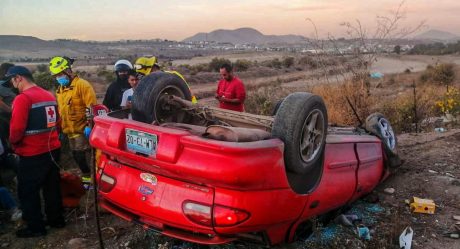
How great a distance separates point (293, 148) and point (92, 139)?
1.66 m

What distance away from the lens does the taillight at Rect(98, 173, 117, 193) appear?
3.43 meters

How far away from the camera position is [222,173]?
278 cm

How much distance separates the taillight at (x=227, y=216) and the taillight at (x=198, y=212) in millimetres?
51

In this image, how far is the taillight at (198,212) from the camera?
2879 mm

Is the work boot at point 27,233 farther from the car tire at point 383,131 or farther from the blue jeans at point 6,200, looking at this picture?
the car tire at point 383,131

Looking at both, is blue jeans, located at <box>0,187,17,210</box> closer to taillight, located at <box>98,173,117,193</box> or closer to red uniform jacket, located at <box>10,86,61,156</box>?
red uniform jacket, located at <box>10,86,61,156</box>

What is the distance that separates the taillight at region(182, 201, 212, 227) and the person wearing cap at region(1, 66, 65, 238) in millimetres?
2243

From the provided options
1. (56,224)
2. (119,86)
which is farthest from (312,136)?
(119,86)

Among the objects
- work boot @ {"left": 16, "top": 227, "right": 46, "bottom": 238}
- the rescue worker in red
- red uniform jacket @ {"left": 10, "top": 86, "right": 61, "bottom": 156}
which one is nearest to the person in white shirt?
red uniform jacket @ {"left": 10, "top": 86, "right": 61, "bottom": 156}

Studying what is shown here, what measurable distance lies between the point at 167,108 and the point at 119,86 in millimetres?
2227

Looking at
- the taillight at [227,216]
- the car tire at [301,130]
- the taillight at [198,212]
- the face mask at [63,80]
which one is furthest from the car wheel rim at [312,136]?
the face mask at [63,80]

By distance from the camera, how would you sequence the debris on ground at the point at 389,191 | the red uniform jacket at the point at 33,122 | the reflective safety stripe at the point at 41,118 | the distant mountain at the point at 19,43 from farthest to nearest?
the distant mountain at the point at 19,43 → the debris on ground at the point at 389,191 → the reflective safety stripe at the point at 41,118 → the red uniform jacket at the point at 33,122

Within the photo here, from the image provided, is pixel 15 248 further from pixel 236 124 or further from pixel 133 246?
pixel 236 124

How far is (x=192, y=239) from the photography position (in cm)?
297
